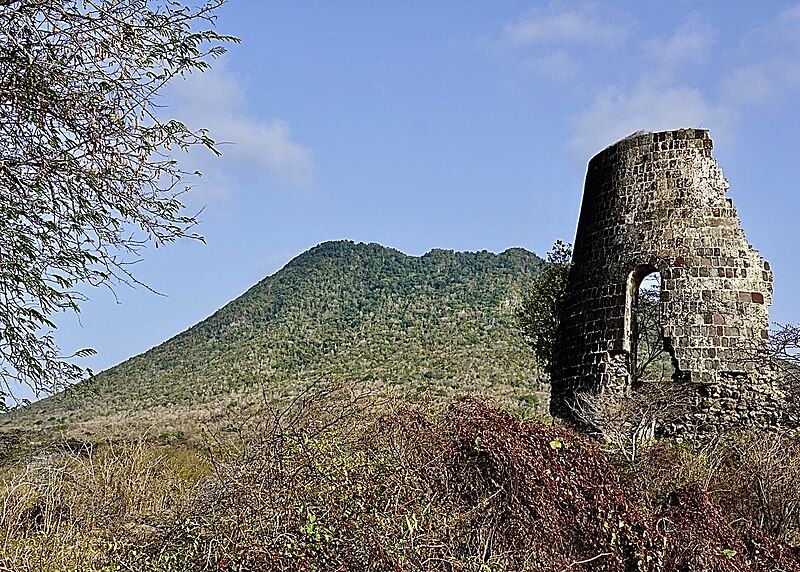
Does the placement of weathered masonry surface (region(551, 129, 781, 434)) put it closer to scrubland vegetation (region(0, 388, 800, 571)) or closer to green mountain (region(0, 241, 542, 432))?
scrubland vegetation (region(0, 388, 800, 571))

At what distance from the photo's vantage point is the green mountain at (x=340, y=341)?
31.9 m

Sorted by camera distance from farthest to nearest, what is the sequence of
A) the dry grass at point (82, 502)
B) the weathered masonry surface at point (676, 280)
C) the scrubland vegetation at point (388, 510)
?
1. the weathered masonry surface at point (676, 280)
2. the dry grass at point (82, 502)
3. the scrubland vegetation at point (388, 510)

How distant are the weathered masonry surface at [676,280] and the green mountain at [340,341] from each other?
10413 millimetres

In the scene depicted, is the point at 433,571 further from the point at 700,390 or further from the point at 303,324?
the point at 303,324

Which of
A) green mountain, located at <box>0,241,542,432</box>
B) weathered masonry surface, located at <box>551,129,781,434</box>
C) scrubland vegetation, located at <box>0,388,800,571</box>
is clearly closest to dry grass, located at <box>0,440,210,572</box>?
scrubland vegetation, located at <box>0,388,800,571</box>

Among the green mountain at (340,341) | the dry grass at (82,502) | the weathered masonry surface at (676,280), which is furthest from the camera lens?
the green mountain at (340,341)

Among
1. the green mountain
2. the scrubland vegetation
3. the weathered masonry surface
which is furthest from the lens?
the green mountain

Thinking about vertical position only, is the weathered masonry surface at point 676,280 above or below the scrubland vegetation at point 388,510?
above

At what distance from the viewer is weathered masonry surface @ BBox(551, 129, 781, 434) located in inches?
559

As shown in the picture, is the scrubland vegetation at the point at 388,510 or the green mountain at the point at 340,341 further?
the green mountain at the point at 340,341

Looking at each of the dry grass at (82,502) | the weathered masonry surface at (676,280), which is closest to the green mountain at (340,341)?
the weathered masonry surface at (676,280)

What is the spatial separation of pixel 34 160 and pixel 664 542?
256 inches

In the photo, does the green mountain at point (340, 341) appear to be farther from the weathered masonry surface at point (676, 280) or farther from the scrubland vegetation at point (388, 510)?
the scrubland vegetation at point (388, 510)

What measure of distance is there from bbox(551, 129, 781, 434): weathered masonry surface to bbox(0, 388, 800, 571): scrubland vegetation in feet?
14.9
